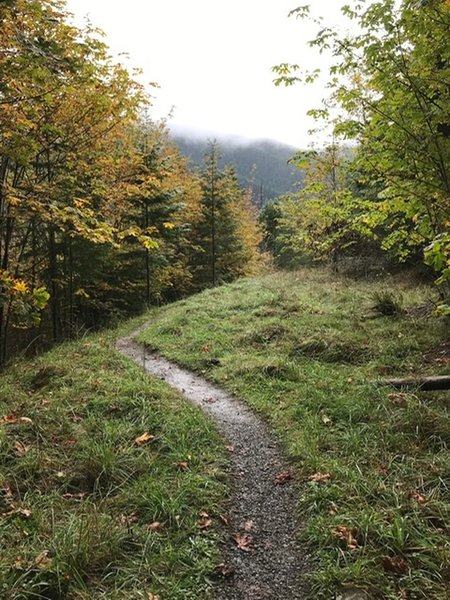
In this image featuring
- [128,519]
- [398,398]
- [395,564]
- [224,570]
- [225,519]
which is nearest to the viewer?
[395,564]

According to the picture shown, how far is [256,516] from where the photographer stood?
4410 millimetres

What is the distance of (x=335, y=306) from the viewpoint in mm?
13766

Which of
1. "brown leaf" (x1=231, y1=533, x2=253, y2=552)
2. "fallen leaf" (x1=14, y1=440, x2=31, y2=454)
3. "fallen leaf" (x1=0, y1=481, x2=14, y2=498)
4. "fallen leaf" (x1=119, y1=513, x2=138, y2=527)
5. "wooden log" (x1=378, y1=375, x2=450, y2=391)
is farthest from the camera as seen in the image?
"wooden log" (x1=378, y1=375, x2=450, y2=391)

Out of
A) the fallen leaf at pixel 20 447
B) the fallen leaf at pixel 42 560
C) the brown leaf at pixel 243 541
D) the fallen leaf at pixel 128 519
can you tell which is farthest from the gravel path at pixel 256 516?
the fallen leaf at pixel 20 447

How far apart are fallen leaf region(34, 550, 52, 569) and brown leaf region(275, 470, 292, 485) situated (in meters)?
2.51

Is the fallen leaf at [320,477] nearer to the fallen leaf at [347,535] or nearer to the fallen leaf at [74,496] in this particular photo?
the fallen leaf at [347,535]

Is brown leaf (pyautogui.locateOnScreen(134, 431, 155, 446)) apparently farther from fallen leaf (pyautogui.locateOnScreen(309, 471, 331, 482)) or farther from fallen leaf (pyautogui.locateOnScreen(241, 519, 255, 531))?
fallen leaf (pyautogui.locateOnScreen(309, 471, 331, 482))

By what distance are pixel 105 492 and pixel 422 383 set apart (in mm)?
4686

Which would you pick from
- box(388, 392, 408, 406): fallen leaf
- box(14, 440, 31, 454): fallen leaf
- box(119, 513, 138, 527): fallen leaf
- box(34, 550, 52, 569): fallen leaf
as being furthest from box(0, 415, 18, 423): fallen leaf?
box(388, 392, 408, 406): fallen leaf

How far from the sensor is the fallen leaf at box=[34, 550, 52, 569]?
346 cm

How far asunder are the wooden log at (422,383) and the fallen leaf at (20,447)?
5.17m

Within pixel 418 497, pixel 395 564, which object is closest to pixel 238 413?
pixel 418 497

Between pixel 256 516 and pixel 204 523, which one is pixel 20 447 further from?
pixel 256 516

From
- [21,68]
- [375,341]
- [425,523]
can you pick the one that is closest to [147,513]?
[425,523]
